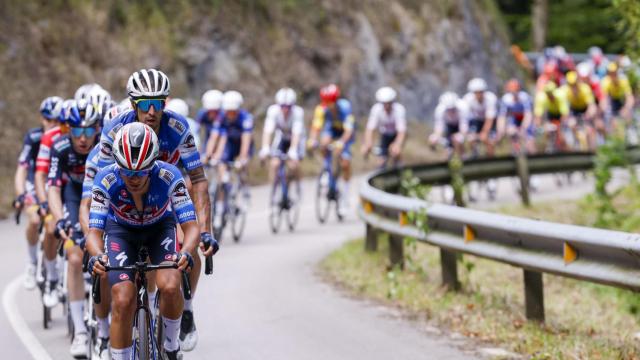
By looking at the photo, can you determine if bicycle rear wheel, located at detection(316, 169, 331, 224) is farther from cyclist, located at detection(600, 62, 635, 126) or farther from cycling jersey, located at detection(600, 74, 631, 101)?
cycling jersey, located at detection(600, 74, 631, 101)

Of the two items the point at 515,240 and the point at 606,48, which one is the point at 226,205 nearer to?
the point at 515,240

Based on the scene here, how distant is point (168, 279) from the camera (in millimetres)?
7672

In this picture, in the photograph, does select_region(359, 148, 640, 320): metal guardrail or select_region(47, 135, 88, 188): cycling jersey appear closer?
select_region(359, 148, 640, 320): metal guardrail

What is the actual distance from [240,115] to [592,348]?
984 centimetres

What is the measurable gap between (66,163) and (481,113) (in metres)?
15.3

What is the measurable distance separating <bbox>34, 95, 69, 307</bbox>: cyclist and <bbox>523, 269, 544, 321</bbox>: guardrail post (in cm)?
392

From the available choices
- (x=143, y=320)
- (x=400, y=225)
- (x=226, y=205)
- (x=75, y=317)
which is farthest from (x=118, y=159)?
(x=226, y=205)

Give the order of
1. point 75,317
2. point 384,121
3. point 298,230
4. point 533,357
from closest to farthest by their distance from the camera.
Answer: point 533,357, point 75,317, point 298,230, point 384,121

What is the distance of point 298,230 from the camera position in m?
19.4

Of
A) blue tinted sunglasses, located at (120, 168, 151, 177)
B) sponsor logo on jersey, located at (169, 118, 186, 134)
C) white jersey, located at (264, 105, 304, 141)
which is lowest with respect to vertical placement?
white jersey, located at (264, 105, 304, 141)

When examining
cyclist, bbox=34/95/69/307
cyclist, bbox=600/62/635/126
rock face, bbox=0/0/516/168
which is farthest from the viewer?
cyclist, bbox=600/62/635/126

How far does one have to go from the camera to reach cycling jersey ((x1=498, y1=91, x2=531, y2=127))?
84.3 feet

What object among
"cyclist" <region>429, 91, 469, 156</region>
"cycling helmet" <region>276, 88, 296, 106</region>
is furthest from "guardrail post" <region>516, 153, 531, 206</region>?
"cycling helmet" <region>276, 88, 296, 106</region>

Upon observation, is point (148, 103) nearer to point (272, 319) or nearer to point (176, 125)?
point (176, 125)
